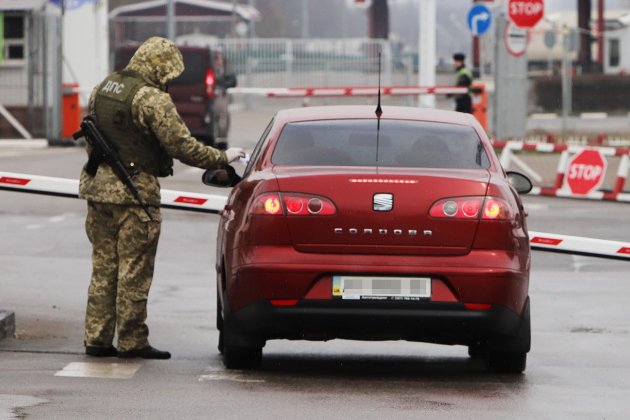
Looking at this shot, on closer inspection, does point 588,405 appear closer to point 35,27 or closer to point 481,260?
point 481,260

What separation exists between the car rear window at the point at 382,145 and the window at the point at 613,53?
2608 inches

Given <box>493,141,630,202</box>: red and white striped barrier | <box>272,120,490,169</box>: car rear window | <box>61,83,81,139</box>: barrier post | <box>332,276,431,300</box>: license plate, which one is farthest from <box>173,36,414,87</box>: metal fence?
<box>332,276,431,300</box>: license plate

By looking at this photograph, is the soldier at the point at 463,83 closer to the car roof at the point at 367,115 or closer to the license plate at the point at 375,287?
the car roof at the point at 367,115

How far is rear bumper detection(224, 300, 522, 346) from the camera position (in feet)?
27.9

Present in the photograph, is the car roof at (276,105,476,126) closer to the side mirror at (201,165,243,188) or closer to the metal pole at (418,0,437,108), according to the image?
the side mirror at (201,165,243,188)

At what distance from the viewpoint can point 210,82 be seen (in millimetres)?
31344

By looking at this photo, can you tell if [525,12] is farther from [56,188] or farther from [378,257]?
[378,257]

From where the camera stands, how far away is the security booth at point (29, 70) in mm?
33781

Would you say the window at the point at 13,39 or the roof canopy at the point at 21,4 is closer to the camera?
the roof canopy at the point at 21,4

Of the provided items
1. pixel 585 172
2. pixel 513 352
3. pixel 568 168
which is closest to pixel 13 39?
pixel 568 168

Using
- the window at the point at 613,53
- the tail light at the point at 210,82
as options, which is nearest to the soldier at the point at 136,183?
the tail light at the point at 210,82

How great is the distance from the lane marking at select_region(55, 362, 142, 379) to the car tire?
48cm

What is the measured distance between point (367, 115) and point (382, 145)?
42 centimetres

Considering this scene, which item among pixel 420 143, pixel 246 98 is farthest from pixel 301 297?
pixel 246 98
